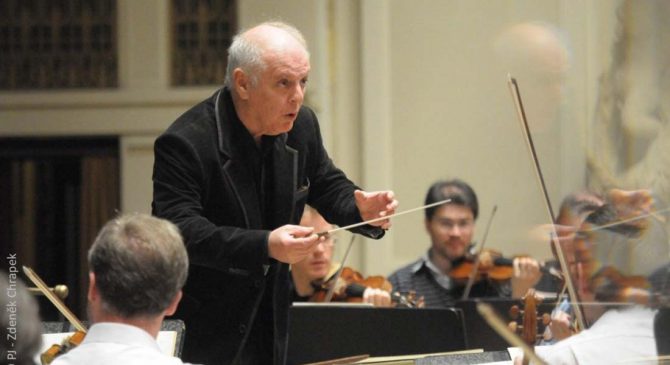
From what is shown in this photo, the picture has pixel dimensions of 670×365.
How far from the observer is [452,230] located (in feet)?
16.3

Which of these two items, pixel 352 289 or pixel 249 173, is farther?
pixel 352 289

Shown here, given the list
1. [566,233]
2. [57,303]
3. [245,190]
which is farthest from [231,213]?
[566,233]

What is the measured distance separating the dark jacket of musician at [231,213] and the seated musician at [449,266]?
202 cm

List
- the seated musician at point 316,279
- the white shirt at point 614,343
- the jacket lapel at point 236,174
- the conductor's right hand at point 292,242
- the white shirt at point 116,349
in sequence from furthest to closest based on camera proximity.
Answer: the seated musician at point 316,279 → the jacket lapel at point 236,174 → the conductor's right hand at point 292,242 → the white shirt at point 614,343 → the white shirt at point 116,349

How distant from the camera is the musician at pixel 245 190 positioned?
9.15 feet

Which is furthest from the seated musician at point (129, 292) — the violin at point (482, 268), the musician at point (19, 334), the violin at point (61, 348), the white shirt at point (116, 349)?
the violin at point (482, 268)

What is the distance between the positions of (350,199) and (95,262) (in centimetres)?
103

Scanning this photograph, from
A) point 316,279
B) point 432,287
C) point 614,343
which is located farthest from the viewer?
point 432,287

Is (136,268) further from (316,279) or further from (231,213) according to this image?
(316,279)

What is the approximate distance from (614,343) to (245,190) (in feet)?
3.16

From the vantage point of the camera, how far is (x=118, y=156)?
6.31 metres

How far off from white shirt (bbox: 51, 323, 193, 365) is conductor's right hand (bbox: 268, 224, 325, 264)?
2.17 feet

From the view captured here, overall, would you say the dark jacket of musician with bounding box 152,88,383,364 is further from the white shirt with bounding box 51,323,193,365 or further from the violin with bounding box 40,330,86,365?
the white shirt with bounding box 51,323,193,365

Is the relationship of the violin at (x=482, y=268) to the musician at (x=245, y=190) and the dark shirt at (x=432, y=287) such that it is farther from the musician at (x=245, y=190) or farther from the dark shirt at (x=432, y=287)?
the musician at (x=245, y=190)
